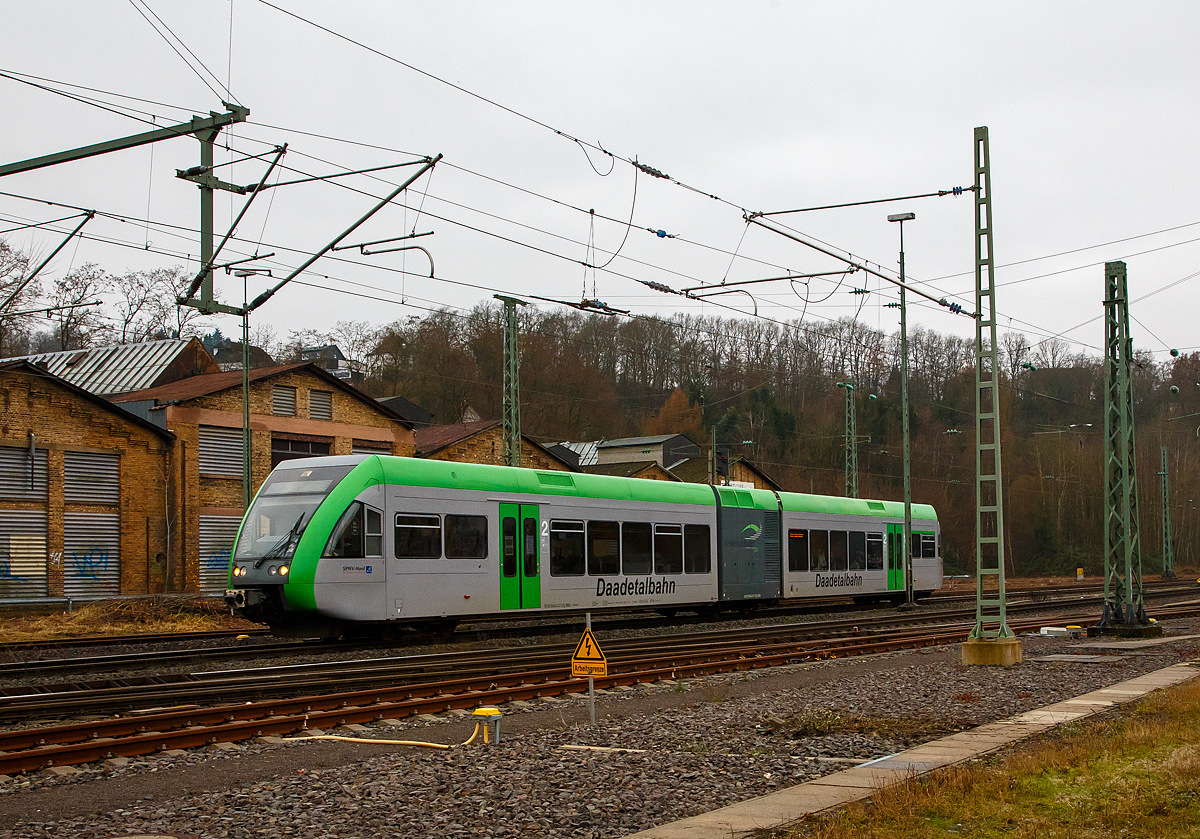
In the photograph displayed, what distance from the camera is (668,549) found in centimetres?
2505

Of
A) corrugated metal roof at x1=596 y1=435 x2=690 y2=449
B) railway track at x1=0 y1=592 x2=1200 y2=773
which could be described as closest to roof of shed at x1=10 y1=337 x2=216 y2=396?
corrugated metal roof at x1=596 y1=435 x2=690 y2=449

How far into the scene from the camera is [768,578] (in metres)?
28.6

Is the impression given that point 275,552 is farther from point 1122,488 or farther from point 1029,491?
point 1029,491

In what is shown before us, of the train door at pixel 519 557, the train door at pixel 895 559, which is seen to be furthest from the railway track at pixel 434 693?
the train door at pixel 895 559

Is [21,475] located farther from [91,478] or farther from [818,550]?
[818,550]

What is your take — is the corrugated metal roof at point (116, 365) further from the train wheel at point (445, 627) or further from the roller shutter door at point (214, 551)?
the train wheel at point (445, 627)

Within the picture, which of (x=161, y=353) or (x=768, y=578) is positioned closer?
(x=768, y=578)

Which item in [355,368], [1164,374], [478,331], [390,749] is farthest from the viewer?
[355,368]

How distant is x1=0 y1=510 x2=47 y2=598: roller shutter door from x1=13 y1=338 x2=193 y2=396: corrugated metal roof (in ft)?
30.9

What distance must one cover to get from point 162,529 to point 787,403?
4427cm

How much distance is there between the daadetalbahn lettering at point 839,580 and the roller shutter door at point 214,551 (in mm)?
17512

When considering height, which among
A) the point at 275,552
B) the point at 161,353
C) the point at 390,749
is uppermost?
the point at 161,353

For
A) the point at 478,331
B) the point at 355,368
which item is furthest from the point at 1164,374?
the point at 355,368

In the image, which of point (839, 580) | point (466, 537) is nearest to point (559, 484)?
point (466, 537)
